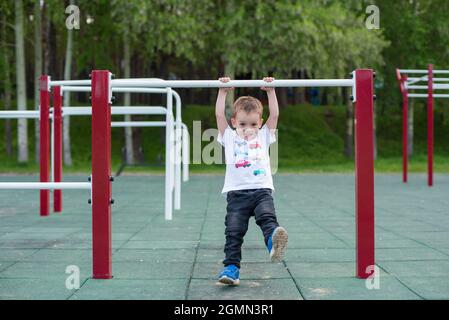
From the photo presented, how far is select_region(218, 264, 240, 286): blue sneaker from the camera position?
386cm

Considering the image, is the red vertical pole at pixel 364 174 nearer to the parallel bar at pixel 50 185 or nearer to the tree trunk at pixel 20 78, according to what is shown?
the parallel bar at pixel 50 185

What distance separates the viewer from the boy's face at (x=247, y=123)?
4.06 metres

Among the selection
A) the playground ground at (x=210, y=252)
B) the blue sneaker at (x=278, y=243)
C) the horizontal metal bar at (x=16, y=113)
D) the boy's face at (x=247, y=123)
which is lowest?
the playground ground at (x=210, y=252)

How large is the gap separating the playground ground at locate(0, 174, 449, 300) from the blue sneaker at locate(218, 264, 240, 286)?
6 centimetres

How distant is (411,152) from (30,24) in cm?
1658

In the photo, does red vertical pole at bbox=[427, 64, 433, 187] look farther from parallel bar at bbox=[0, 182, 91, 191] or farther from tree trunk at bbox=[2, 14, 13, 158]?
tree trunk at bbox=[2, 14, 13, 158]

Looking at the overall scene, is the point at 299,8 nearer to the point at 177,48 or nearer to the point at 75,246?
the point at 177,48

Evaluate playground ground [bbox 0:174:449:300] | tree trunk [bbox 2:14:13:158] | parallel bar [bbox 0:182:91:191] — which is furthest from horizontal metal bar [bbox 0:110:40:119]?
tree trunk [bbox 2:14:13:158]

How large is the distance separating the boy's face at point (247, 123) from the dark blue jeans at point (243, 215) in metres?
0.37

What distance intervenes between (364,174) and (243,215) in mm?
823

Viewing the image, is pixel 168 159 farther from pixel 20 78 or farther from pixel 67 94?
pixel 20 78

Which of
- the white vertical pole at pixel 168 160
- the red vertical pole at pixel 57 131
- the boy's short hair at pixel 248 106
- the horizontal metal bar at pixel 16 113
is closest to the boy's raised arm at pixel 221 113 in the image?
the boy's short hair at pixel 248 106

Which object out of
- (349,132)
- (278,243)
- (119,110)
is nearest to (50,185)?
(278,243)

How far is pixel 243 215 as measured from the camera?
4066 mm
